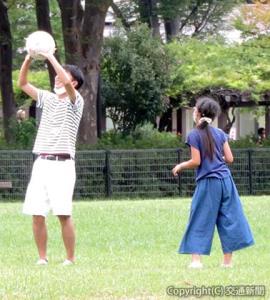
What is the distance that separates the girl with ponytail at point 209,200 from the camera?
423 inches

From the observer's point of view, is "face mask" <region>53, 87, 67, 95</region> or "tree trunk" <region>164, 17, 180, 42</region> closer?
"face mask" <region>53, 87, 67, 95</region>

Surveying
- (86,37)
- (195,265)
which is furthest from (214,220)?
(86,37)

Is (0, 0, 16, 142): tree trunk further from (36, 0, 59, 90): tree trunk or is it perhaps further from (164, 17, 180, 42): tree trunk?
(164, 17, 180, 42): tree trunk

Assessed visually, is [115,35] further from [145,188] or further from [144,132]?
[145,188]

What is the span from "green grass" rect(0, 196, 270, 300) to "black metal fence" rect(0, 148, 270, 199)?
6.78 metres

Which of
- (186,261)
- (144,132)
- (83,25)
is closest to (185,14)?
(144,132)

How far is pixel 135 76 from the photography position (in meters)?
36.6

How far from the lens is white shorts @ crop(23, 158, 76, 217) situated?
34.6 ft

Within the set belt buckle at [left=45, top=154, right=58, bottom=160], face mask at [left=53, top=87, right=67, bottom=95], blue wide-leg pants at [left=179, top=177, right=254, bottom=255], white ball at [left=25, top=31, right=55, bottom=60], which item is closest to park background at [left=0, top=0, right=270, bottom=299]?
blue wide-leg pants at [left=179, top=177, right=254, bottom=255]

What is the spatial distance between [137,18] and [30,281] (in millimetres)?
43549

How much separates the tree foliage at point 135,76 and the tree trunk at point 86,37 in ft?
24.6

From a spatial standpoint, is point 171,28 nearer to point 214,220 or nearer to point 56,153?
point 214,220

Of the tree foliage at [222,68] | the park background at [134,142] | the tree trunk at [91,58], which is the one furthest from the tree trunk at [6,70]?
the tree foliage at [222,68]

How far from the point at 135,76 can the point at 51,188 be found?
26221mm
